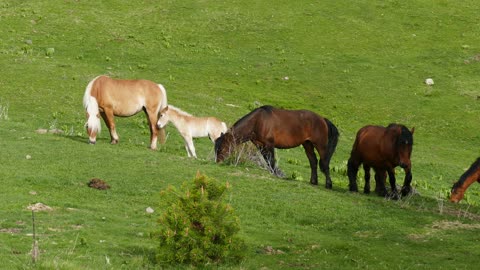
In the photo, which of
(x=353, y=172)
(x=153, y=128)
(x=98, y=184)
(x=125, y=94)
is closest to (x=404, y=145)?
(x=353, y=172)

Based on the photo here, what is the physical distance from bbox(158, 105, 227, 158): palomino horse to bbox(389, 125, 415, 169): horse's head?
24.0 feet

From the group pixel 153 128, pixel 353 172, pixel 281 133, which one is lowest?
pixel 153 128

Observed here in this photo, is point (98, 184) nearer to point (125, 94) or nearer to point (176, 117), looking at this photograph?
point (125, 94)

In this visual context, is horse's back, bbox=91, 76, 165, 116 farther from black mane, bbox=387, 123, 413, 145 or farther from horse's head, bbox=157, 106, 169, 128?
black mane, bbox=387, 123, 413, 145

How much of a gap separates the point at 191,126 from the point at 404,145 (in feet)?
27.3

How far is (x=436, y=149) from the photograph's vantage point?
1302 inches

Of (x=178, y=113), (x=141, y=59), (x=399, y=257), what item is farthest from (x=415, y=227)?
(x=141, y=59)

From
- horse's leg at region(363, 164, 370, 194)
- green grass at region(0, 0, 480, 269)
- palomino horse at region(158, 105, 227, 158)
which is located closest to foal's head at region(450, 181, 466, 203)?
green grass at region(0, 0, 480, 269)

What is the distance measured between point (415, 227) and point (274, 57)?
28026mm

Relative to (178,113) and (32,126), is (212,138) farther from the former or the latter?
(32,126)

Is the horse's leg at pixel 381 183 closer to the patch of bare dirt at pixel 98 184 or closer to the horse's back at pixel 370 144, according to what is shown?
the horse's back at pixel 370 144

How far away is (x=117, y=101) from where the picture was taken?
2191cm

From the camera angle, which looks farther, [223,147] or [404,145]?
[223,147]

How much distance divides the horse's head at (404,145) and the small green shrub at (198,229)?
23.7 feet
